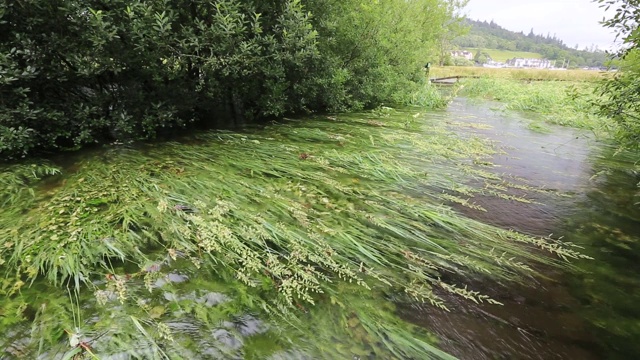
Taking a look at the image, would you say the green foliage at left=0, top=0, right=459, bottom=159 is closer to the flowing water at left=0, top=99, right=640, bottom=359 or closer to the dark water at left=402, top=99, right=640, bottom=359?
the flowing water at left=0, top=99, right=640, bottom=359

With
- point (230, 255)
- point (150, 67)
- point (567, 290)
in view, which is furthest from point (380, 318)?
point (150, 67)

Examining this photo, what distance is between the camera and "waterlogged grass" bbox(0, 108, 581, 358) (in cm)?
199

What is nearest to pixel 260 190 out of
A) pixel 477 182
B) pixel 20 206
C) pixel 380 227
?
pixel 380 227

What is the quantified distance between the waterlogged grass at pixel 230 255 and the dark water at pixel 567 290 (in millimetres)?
195

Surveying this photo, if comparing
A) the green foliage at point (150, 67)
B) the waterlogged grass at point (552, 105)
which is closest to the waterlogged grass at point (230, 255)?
the green foliage at point (150, 67)

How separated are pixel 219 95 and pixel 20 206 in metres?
4.35

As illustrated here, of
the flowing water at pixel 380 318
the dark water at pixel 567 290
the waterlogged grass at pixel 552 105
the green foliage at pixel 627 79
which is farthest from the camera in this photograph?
the waterlogged grass at pixel 552 105

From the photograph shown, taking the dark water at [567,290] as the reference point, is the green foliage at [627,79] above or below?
above

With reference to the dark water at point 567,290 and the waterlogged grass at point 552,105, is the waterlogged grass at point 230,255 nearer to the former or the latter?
the dark water at point 567,290

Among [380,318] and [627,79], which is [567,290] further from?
[627,79]

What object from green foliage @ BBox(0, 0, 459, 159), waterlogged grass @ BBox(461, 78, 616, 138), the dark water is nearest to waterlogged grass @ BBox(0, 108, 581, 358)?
the dark water

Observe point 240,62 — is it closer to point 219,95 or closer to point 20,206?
point 219,95

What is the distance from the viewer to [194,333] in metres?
1.99

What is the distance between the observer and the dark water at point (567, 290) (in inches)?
83.7
